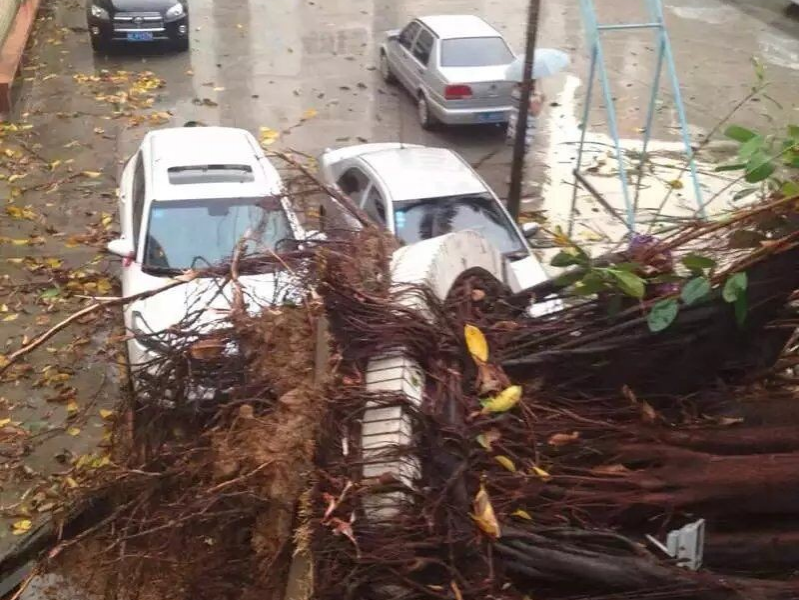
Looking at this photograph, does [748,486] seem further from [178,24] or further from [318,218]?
[178,24]

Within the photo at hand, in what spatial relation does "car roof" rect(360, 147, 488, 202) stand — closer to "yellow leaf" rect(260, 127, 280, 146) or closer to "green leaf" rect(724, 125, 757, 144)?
"yellow leaf" rect(260, 127, 280, 146)

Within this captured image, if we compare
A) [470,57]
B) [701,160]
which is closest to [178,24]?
[470,57]

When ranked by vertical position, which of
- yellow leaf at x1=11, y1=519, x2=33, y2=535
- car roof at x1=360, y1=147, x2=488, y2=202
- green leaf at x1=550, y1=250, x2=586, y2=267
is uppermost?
green leaf at x1=550, y1=250, x2=586, y2=267

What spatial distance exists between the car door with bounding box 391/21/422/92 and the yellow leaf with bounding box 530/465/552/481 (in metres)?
11.9

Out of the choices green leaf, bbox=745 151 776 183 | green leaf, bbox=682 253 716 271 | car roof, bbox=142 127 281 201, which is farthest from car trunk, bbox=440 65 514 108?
green leaf, bbox=682 253 716 271

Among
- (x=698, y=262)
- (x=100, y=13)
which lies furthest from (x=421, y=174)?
(x=100, y=13)

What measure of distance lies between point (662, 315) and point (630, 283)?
143 mm

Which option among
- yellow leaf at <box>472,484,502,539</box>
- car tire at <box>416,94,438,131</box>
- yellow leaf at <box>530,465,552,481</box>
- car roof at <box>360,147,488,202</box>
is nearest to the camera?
yellow leaf at <box>472,484,502,539</box>

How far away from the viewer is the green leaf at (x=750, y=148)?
123 inches

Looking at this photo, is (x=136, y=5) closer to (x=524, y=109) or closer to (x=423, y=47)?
(x=423, y=47)

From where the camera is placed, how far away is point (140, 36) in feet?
52.5

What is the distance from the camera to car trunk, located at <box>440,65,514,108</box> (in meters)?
13.0

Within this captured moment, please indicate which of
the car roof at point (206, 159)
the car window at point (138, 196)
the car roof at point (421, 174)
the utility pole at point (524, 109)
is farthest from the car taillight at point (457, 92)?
the car window at point (138, 196)

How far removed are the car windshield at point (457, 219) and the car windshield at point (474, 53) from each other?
5242 mm
